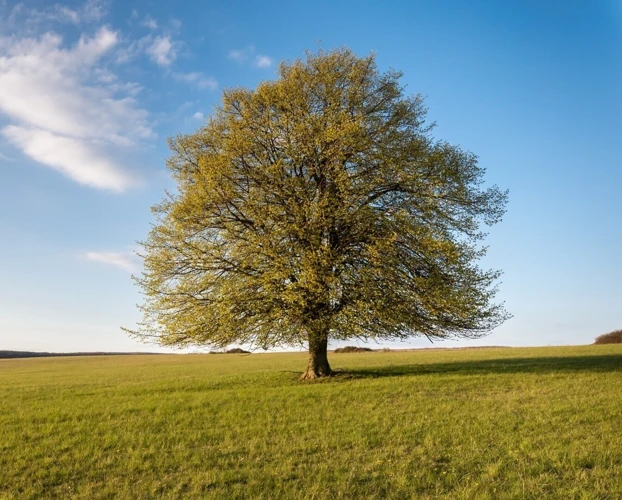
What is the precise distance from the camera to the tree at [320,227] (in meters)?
24.6

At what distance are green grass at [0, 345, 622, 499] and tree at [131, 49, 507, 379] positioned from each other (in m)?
3.39

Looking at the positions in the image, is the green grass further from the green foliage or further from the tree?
the green foliage

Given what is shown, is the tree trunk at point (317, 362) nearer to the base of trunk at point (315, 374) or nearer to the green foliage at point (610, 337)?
the base of trunk at point (315, 374)

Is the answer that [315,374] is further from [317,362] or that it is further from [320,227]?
[320,227]

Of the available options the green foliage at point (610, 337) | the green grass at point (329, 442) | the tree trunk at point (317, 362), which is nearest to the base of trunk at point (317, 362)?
the tree trunk at point (317, 362)

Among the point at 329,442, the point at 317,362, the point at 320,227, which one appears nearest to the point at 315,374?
the point at 317,362

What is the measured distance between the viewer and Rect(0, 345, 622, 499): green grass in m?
11.0

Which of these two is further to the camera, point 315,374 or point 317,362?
point 317,362

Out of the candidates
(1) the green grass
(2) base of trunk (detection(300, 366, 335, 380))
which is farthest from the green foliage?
(2) base of trunk (detection(300, 366, 335, 380))

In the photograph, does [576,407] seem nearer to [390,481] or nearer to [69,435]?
[390,481]

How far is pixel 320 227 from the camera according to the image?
2522 cm

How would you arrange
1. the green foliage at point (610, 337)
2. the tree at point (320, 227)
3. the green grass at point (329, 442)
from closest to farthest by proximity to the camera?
1. the green grass at point (329, 442)
2. the tree at point (320, 227)
3. the green foliage at point (610, 337)

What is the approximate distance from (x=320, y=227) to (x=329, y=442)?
41.9ft

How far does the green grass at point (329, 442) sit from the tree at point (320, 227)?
3.39 m
